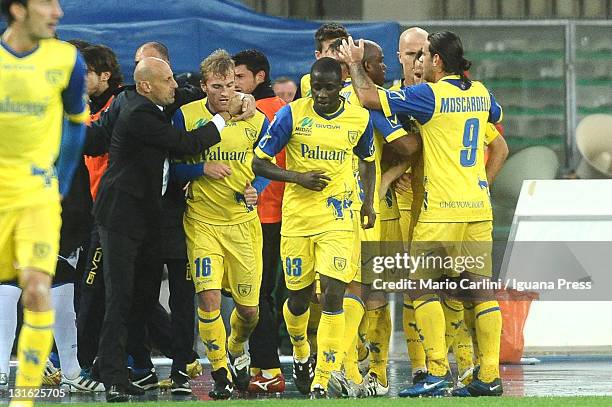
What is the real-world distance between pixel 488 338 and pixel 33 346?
3789mm

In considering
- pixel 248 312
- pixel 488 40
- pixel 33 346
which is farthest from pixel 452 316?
pixel 488 40

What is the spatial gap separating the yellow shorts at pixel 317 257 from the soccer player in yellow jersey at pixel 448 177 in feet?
1.96

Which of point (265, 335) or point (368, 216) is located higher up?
point (368, 216)

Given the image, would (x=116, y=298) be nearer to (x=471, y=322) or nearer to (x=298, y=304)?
(x=298, y=304)

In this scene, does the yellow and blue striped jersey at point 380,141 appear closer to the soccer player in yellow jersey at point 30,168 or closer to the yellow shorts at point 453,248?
the yellow shorts at point 453,248

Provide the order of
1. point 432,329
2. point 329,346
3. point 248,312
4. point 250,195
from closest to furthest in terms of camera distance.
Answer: point 329,346 → point 432,329 → point 250,195 → point 248,312

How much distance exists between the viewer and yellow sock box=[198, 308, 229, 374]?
10.2 m

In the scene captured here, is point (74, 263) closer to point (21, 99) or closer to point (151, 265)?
point (151, 265)

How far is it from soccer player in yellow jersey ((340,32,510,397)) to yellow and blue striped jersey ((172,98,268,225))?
3.16 ft

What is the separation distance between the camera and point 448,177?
9977 millimetres

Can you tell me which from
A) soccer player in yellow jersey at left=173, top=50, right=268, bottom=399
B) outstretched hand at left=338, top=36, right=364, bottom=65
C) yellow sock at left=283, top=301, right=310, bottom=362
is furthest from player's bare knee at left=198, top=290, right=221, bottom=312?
outstretched hand at left=338, top=36, right=364, bottom=65

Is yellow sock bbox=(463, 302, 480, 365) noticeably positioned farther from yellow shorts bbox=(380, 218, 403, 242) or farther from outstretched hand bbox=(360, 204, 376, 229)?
outstretched hand bbox=(360, 204, 376, 229)

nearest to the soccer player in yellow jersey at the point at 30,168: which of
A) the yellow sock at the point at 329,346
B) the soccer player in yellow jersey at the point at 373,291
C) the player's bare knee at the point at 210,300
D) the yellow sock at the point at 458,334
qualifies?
the yellow sock at the point at 329,346

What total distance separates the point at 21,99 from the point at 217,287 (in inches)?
A: 123
